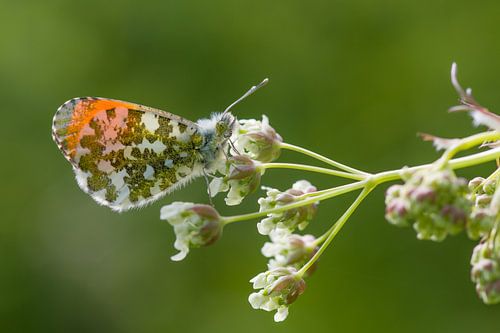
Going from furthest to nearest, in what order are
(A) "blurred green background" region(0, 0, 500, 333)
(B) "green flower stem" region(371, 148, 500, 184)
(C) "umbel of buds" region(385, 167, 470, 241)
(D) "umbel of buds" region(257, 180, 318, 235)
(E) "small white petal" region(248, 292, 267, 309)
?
(A) "blurred green background" region(0, 0, 500, 333) → (E) "small white petal" region(248, 292, 267, 309) → (D) "umbel of buds" region(257, 180, 318, 235) → (B) "green flower stem" region(371, 148, 500, 184) → (C) "umbel of buds" region(385, 167, 470, 241)

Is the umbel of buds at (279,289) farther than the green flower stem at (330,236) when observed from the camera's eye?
Yes

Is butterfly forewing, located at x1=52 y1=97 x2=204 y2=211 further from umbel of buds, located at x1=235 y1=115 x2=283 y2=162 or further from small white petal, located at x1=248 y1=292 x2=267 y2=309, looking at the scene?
small white petal, located at x1=248 y1=292 x2=267 y2=309

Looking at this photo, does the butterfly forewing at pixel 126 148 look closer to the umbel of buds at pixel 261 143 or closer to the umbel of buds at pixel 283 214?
the umbel of buds at pixel 261 143

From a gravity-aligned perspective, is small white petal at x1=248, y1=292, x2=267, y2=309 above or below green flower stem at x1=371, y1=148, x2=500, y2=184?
below

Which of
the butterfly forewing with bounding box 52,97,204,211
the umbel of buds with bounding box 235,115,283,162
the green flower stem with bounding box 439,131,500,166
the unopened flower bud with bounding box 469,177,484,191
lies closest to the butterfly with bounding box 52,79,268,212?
the butterfly forewing with bounding box 52,97,204,211

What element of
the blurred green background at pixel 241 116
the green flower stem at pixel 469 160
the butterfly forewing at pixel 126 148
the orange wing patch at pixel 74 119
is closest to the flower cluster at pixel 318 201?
the green flower stem at pixel 469 160

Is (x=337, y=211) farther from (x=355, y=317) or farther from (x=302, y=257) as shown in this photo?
(x=302, y=257)

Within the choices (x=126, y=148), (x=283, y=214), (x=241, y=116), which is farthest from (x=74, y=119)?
(x=241, y=116)

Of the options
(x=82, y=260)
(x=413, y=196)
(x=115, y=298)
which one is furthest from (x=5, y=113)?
(x=413, y=196)
